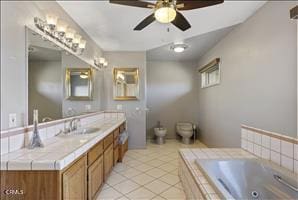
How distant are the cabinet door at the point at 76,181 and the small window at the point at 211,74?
10.7ft

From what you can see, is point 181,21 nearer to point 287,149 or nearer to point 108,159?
point 287,149

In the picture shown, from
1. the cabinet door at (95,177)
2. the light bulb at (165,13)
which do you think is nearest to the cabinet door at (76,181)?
the cabinet door at (95,177)

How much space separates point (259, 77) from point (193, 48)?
6.79ft

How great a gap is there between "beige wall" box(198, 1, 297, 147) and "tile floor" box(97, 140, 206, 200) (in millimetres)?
1241

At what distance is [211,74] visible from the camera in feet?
15.3

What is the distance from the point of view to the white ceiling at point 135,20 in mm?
2428

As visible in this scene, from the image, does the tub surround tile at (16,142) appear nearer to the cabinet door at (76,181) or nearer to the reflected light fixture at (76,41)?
the cabinet door at (76,181)

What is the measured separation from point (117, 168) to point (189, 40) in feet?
9.26

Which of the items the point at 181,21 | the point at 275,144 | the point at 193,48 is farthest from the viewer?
the point at 193,48

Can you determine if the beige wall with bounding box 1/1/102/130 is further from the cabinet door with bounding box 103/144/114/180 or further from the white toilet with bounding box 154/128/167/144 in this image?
the white toilet with bounding box 154/128/167/144

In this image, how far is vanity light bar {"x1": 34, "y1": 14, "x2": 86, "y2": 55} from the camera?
195 cm

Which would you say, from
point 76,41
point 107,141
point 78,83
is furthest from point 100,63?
point 107,141

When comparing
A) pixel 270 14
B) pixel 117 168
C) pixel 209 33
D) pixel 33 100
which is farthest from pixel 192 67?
pixel 33 100

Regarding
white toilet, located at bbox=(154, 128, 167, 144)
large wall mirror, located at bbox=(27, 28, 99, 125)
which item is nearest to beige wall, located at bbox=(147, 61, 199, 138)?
white toilet, located at bbox=(154, 128, 167, 144)
